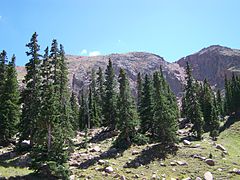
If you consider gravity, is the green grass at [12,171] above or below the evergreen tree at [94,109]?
below

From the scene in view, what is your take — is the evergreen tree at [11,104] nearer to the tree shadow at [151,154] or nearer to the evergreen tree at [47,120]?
the evergreen tree at [47,120]

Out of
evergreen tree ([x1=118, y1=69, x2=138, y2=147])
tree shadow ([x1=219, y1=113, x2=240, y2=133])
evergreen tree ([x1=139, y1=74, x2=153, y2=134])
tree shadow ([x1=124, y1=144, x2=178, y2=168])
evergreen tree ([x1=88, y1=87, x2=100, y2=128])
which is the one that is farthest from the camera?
evergreen tree ([x1=88, y1=87, x2=100, y2=128])

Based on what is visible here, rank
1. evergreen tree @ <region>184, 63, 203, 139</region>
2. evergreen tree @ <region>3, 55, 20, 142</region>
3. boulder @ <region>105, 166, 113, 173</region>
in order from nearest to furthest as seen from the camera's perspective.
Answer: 1. boulder @ <region>105, 166, 113, 173</region>
2. evergreen tree @ <region>3, 55, 20, 142</region>
3. evergreen tree @ <region>184, 63, 203, 139</region>

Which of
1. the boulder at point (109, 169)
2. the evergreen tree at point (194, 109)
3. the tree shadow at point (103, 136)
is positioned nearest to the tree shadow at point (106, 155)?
the boulder at point (109, 169)

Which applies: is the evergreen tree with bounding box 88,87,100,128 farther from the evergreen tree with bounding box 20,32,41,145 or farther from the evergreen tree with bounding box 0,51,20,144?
the evergreen tree with bounding box 20,32,41,145

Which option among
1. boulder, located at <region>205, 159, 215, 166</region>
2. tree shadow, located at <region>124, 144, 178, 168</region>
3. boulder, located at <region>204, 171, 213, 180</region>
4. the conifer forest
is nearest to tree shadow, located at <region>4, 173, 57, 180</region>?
the conifer forest

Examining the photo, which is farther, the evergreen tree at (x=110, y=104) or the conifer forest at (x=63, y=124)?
the evergreen tree at (x=110, y=104)

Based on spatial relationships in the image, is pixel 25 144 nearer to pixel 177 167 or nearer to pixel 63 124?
pixel 63 124

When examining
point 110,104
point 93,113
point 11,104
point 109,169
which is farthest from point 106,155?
point 93,113

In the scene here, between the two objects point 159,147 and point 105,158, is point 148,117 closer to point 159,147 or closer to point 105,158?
point 159,147

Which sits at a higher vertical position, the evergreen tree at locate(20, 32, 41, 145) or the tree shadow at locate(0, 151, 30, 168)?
the evergreen tree at locate(20, 32, 41, 145)

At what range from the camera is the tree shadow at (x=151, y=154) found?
41.3 meters

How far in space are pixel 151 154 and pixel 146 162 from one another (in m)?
2.69

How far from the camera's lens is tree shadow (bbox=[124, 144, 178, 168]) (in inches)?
1626
